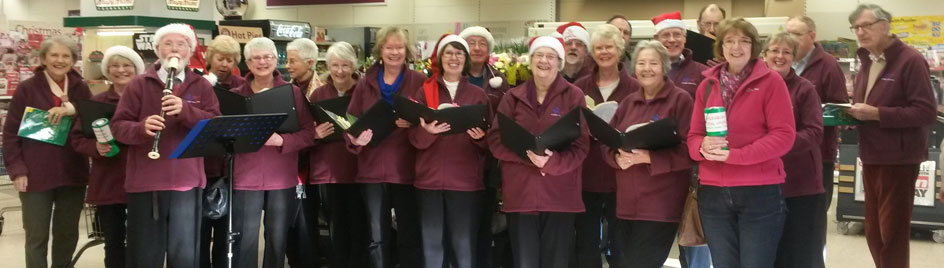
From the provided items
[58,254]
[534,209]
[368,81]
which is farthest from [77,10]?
[534,209]

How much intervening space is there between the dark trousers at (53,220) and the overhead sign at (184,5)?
5.24 metres

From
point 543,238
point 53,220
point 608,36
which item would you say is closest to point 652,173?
point 543,238

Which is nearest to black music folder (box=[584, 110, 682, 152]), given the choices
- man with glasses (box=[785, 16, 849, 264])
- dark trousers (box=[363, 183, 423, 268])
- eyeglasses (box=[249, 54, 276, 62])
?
man with glasses (box=[785, 16, 849, 264])

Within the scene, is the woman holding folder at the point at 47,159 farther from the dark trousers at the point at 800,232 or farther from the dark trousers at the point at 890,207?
the dark trousers at the point at 890,207

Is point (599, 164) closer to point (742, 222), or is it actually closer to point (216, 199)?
point (742, 222)

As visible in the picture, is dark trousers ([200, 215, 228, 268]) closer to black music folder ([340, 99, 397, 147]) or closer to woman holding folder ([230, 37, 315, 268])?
woman holding folder ([230, 37, 315, 268])

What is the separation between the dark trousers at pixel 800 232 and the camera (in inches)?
154

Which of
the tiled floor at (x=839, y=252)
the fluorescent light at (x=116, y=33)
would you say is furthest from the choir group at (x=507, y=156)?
the fluorescent light at (x=116, y=33)

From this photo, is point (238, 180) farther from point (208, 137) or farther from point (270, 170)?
point (208, 137)

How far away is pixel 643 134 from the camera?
352 centimetres

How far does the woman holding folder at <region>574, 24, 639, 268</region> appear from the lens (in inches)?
169

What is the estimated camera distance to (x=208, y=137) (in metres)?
3.76

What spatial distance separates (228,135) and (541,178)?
1.46 metres

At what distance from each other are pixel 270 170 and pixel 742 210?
2394mm
